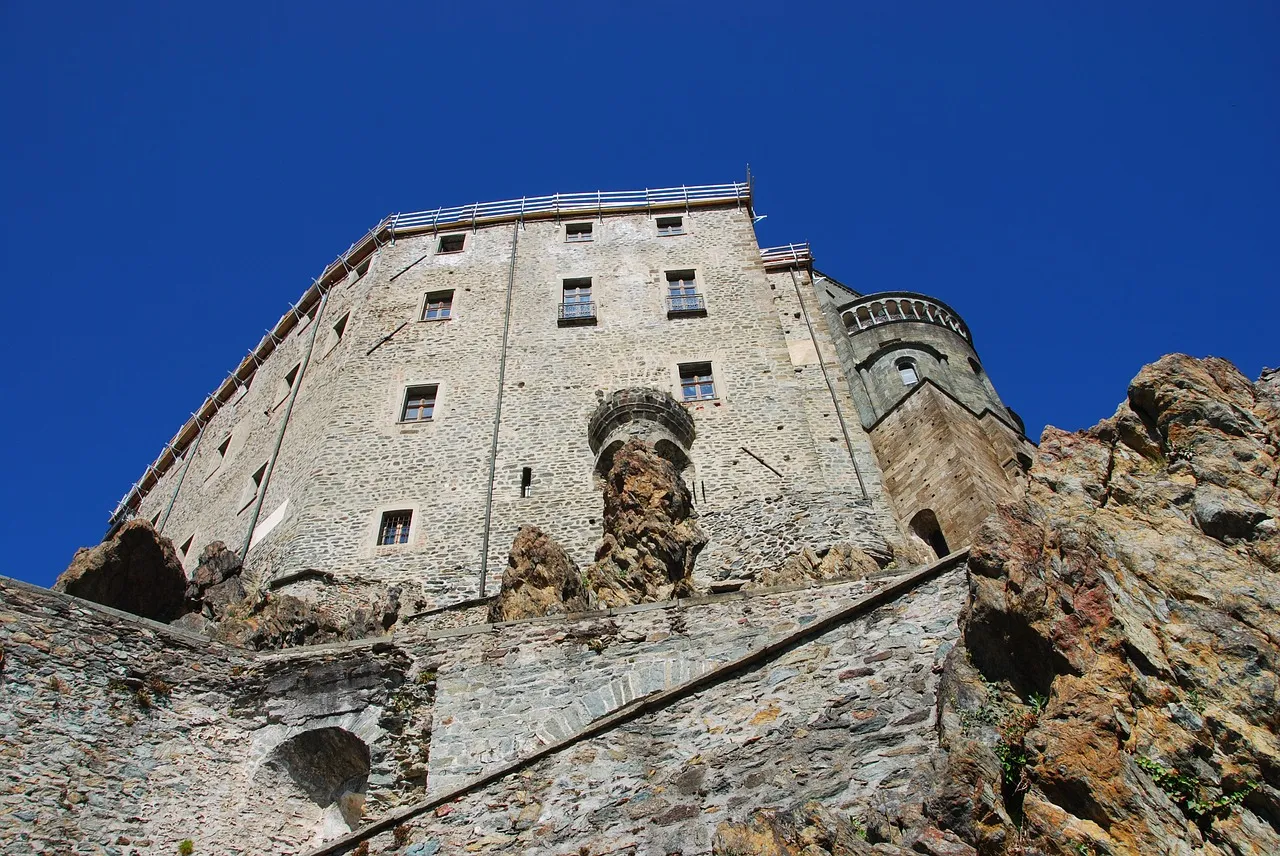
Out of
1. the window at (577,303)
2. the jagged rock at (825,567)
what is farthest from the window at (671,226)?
the jagged rock at (825,567)

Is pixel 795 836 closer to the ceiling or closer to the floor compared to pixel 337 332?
closer to the floor

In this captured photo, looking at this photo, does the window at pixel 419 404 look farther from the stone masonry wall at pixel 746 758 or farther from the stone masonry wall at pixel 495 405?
the stone masonry wall at pixel 746 758

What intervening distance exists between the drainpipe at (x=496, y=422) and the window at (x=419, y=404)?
1.53m

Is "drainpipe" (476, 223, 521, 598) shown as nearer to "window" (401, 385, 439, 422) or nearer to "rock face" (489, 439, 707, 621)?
"window" (401, 385, 439, 422)

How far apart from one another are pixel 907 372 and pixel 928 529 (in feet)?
21.6

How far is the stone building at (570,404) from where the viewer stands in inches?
774

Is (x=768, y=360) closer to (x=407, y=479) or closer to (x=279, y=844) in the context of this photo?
(x=407, y=479)

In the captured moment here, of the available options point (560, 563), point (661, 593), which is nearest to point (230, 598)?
point (560, 563)

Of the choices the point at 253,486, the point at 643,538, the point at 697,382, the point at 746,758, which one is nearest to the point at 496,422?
the point at 697,382

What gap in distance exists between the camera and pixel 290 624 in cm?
1522

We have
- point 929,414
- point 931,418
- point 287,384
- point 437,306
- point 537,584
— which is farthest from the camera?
point 287,384

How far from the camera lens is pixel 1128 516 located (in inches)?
379

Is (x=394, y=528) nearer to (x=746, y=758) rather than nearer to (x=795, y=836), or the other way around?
(x=746, y=758)

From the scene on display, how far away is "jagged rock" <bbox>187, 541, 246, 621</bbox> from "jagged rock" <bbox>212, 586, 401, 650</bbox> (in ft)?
1.16
